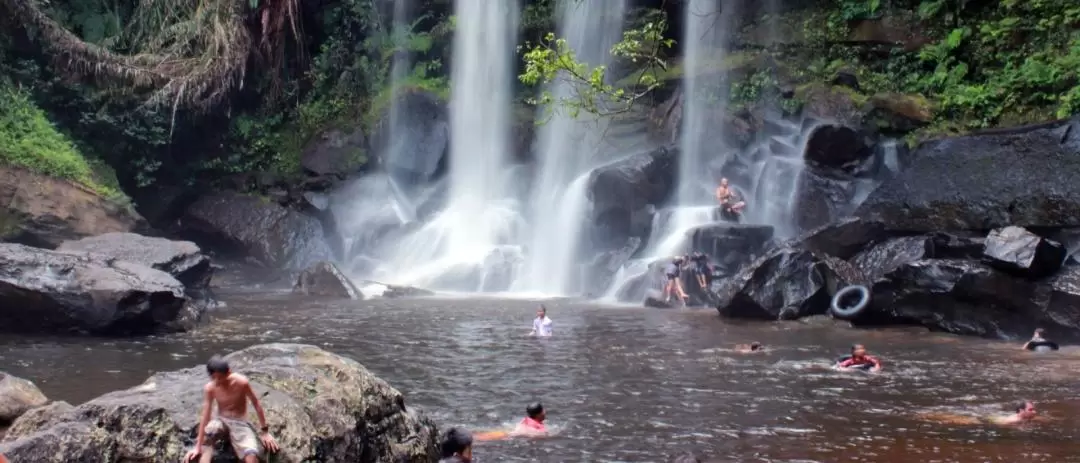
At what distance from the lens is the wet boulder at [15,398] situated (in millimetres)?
7184

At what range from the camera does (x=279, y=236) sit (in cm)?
2445

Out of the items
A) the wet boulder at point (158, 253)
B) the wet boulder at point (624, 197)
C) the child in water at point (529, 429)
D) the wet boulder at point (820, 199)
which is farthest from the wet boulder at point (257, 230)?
the child in water at point (529, 429)

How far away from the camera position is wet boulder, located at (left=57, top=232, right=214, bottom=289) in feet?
52.9

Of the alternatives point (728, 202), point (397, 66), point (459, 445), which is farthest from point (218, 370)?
point (397, 66)

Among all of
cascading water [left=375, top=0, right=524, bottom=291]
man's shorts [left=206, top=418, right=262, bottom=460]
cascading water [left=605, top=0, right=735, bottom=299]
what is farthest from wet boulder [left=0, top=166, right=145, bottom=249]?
man's shorts [left=206, top=418, right=262, bottom=460]

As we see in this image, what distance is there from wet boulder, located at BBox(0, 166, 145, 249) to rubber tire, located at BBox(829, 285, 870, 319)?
49.7 ft

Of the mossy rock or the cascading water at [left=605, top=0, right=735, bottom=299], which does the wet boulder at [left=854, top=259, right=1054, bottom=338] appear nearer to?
the cascading water at [left=605, top=0, right=735, bottom=299]

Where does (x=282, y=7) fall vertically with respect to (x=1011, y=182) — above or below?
above

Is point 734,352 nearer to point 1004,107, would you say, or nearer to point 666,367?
point 666,367

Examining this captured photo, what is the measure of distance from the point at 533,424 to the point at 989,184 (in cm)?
1103

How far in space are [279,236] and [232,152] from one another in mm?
4474

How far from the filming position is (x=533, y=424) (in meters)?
7.85

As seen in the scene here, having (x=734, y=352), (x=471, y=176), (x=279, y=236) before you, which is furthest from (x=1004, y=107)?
(x=279, y=236)

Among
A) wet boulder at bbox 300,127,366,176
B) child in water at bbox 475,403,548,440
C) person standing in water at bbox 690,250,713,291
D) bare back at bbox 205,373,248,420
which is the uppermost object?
wet boulder at bbox 300,127,366,176
